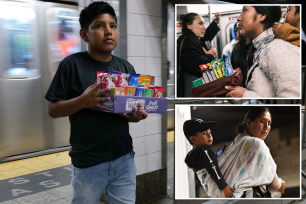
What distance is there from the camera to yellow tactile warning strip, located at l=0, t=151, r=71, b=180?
395cm

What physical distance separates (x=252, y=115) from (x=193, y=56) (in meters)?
0.70

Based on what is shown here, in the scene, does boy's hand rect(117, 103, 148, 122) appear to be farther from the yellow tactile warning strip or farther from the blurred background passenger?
the yellow tactile warning strip

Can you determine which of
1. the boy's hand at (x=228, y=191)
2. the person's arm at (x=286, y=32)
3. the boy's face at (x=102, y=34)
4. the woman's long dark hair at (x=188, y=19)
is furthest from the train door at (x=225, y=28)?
the boy's face at (x=102, y=34)

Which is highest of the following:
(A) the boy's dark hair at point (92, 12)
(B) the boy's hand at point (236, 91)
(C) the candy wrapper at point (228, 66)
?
(A) the boy's dark hair at point (92, 12)

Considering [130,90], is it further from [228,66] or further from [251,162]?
[251,162]

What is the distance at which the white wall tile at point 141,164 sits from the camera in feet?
9.30

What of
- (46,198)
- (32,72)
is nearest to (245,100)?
(46,198)

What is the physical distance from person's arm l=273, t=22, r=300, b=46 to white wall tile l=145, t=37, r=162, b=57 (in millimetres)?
995

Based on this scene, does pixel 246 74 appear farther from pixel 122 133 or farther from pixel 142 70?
pixel 122 133

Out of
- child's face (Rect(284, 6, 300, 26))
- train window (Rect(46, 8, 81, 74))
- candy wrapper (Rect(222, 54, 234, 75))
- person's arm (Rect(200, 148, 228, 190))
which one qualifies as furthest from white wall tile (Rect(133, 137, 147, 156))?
train window (Rect(46, 8, 81, 74))

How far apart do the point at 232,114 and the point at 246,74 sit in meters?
0.36

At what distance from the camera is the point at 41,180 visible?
376cm

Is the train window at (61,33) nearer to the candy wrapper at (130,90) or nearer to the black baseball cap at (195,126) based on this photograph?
the black baseball cap at (195,126)

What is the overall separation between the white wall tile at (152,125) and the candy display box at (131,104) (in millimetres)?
1318
